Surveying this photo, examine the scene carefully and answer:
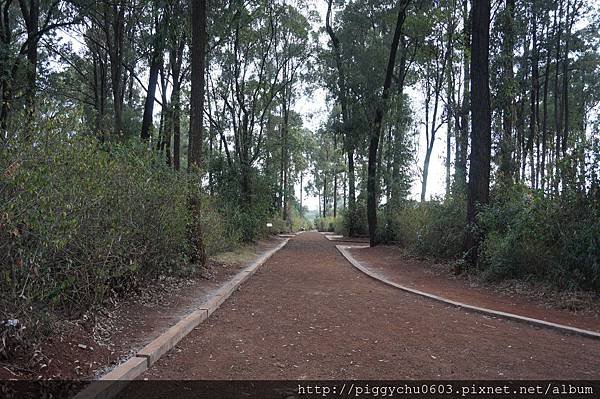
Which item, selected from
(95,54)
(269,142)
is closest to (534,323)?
(269,142)

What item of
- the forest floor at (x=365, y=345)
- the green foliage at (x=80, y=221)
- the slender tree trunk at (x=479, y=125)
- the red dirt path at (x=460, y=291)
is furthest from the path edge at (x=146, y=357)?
the slender tree trunk at (x=479, y=125)

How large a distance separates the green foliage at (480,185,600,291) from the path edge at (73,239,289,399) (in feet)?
20.0

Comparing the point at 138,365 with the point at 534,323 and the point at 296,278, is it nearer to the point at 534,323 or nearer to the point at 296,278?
the point at 534,323

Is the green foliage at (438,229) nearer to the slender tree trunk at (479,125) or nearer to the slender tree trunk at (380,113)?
the slender tree trunk at (479,125)

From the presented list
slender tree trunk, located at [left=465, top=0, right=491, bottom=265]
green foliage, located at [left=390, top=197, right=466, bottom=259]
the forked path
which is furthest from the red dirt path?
slender tree trunk, located at [left=465, top=0, right=491, bottom=265]

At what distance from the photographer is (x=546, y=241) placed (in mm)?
8320

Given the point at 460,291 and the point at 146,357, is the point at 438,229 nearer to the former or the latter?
the point at 460,291

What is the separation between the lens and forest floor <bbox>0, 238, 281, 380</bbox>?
3432 millimetres

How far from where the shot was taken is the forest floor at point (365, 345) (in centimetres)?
400

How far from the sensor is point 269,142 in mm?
24750

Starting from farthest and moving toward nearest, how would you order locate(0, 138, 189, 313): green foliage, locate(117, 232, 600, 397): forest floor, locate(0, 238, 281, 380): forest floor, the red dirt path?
the red dirt path
locate(117, 232, 600, 397): forest floor
locate(0, 138, 189, 313): green foliage
locate(0, 238, 281, 380): forest floor

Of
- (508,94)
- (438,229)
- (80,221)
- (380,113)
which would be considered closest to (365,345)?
(80,221)

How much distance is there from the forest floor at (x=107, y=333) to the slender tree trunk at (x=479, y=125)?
271 inches

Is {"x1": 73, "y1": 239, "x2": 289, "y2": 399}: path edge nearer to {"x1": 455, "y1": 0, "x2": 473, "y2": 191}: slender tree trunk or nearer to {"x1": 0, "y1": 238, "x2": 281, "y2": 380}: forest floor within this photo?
{"x1": 0, "y1": 238, "x2": 281, "y2": 380}: forest floor
